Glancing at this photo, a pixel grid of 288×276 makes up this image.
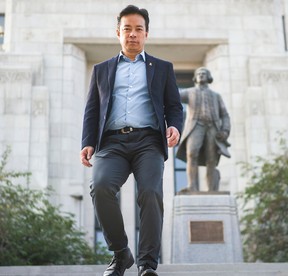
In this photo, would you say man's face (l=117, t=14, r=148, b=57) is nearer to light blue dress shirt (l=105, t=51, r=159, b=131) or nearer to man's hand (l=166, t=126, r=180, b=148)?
light blue dress shirt (l=105, t=51, r=159, b=131)

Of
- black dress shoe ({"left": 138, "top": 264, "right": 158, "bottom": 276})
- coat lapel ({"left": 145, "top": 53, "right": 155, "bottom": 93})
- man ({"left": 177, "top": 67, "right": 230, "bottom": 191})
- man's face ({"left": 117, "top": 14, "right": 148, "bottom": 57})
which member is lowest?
black dress shoe ({"left": 138, "top": 264, "right": 158, "bottom": 276})

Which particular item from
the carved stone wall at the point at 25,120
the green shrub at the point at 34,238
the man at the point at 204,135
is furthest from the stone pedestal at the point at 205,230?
the carved stone wall at the point at 25,120

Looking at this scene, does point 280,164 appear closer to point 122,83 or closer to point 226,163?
point 226,163

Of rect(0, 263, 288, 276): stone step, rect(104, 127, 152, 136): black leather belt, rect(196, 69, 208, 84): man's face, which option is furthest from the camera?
rect(196, 69, 208, 84): man's face

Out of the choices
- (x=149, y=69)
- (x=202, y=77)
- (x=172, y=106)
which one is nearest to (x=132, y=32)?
(x=149, y=69)

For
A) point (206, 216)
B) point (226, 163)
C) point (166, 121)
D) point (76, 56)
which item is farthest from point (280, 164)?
point (166, 121)

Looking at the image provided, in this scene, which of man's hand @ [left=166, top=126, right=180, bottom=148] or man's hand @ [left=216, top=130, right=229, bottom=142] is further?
man's hand @ [left=216, top=130, right=229, bottom=142]

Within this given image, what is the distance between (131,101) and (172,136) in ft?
1.72

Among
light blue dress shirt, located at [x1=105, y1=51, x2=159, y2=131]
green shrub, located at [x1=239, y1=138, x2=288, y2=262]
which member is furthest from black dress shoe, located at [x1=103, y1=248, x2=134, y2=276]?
green shrub, located at [x1=239, y1=138, x2=288, y2=262]

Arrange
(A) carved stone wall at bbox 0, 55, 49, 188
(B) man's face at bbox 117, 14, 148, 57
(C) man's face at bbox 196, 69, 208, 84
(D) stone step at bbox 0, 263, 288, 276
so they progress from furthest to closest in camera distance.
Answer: (A) carved stone wall at bbox 0, 55, 49, 188 → (C) man's face at bbox 196, 69, 208, 84 → (D) stone step at bbox 0, 263, 288, 276 → (B) man's face at bbox 117, 14, 148, 57

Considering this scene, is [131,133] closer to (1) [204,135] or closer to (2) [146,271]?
(2) [146,271]

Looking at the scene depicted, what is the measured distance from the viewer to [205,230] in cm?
1392

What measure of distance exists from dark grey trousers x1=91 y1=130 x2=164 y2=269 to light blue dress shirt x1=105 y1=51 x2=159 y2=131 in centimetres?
10

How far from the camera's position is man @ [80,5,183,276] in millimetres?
5473
